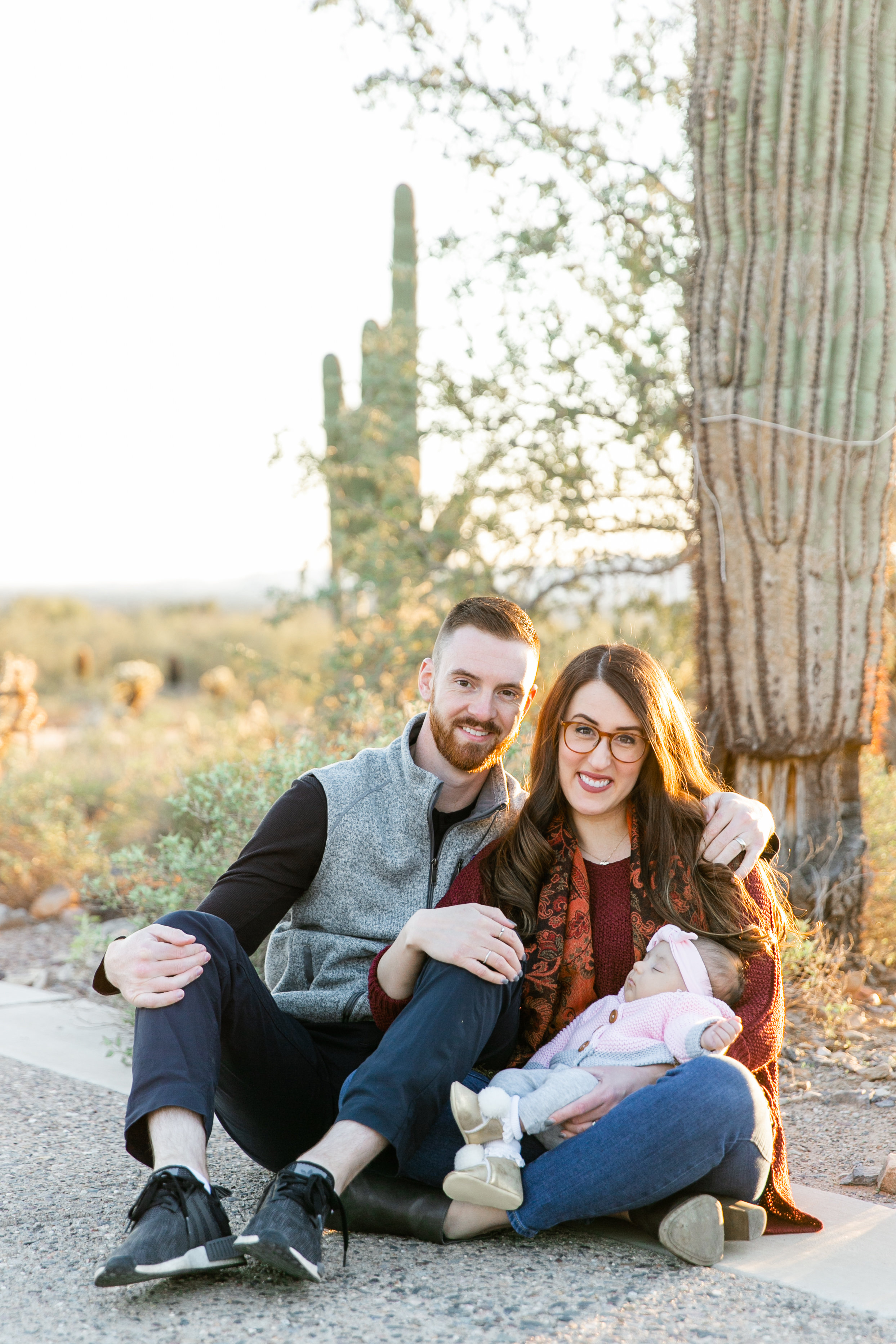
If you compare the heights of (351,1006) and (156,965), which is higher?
(156,965)

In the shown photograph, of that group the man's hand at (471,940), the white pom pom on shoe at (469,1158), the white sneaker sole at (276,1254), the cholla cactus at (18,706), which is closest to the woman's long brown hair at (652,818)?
the man's hand at (471,940)

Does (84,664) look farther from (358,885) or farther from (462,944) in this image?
(462,944)

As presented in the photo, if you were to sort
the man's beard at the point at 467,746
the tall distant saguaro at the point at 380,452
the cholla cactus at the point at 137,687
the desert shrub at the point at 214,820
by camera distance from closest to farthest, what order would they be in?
the man's beard at the point at 467,746 → the desert shrub at the point at 214,820 → the tall distant saguaro at the point at 380,452 → the cholla cactus at the point at 137,687

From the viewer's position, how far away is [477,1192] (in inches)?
98.7

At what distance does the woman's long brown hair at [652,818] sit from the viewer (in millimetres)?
2885

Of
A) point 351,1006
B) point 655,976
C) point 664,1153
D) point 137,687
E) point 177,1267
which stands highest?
point 655,976

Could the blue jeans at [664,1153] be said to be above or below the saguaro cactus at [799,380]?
below

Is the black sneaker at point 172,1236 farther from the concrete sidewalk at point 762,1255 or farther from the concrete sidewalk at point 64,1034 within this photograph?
the concrete sidewalk at point 64,1034

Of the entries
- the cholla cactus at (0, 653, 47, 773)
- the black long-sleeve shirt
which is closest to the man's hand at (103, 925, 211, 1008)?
the black long-sleeve shirt

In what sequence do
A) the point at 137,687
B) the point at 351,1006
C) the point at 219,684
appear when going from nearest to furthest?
the point at 351,1006 < the point at 137,687 < the point at 219,684

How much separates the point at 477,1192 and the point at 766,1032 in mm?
698

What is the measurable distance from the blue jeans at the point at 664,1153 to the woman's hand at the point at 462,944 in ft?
1.17

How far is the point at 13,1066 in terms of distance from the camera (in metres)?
4.16

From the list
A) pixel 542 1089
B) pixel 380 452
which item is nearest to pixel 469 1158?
pixel 542 1089
